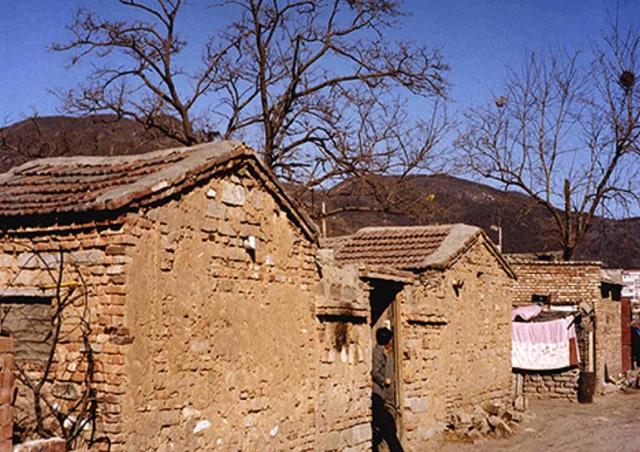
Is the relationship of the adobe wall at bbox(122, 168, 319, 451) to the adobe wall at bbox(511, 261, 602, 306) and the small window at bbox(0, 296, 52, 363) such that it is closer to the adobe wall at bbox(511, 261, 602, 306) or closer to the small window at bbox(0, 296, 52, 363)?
the small window at bbox(0, 296, 52, 363)

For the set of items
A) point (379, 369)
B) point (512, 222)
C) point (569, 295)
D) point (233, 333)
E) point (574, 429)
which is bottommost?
point (574, 429)

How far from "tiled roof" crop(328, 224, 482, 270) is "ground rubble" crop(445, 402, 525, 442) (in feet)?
9.45

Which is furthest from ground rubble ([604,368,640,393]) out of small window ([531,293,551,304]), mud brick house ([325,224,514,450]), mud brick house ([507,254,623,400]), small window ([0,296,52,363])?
small window ([0,296,52,363])

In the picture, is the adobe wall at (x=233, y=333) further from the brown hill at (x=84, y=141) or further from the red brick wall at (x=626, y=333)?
the red brick wall at (x=626, y=333)

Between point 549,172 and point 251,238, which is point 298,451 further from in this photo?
point 549,172

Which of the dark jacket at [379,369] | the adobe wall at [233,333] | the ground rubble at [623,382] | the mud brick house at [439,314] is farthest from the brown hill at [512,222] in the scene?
the adobe wall at [233,333]

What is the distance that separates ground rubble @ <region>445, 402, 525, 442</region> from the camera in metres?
14.5

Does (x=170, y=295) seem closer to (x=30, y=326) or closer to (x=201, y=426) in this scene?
(x=30, y=326)

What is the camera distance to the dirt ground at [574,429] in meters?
14.4

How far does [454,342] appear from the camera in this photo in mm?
15195

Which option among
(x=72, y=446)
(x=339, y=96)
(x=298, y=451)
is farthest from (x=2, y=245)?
(x=339, y=96)

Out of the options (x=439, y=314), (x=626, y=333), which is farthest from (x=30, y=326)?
(x=626, y=333)

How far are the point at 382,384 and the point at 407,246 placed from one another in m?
3.10

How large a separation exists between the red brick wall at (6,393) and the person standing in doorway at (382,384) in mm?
8177
